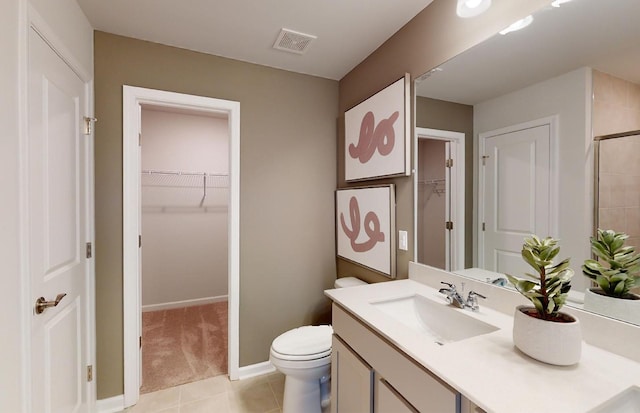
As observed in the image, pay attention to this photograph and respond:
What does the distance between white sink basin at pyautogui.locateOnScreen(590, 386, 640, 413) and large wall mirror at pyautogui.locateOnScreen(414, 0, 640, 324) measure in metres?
0.32

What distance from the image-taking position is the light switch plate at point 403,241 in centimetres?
177

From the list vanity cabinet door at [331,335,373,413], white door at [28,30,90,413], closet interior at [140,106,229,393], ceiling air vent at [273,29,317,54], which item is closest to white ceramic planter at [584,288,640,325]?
vanity cabinet door at [331,335,373,413]

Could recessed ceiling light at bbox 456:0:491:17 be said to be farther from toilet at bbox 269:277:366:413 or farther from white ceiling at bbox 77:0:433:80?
toilet at bbox 269:277:366:413

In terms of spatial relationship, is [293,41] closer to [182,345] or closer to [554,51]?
[554,51]

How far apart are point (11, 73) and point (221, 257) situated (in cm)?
301

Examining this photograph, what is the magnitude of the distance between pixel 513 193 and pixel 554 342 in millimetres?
651

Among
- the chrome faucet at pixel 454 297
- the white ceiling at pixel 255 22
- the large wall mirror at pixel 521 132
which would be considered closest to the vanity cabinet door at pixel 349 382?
the chrome faucet at pixel 454 297

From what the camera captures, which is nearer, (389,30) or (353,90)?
(389,30)

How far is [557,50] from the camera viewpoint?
1.07 m

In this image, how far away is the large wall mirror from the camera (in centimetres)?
95

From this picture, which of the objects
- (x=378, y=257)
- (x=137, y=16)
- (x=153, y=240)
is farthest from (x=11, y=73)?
Result: (x=153, y=240)

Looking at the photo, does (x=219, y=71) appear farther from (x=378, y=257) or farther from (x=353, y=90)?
(x=378, y=257)

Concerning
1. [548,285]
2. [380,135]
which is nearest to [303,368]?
[548,285]

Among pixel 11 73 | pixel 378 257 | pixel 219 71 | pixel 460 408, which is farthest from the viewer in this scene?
pixel 219 71
